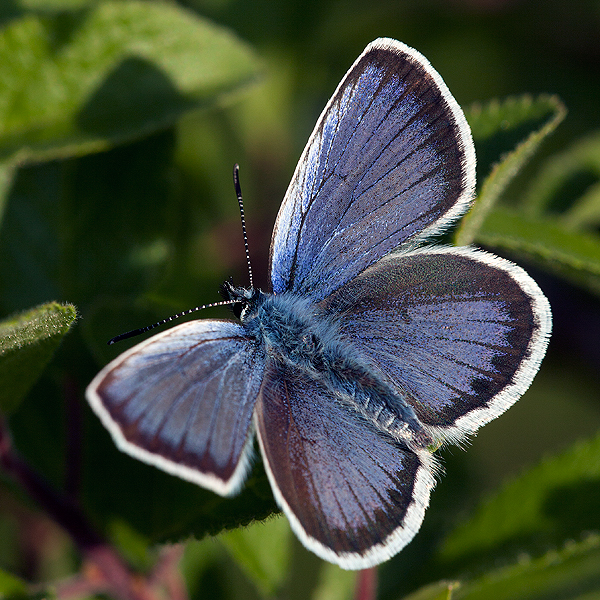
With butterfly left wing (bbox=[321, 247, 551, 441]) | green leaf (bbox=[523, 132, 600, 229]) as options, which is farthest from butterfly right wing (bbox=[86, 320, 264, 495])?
green leaf (bbox=[523, 132, 600, 229])

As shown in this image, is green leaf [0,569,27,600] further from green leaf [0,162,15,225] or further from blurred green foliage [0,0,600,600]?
green leaf [0,162,15,225]

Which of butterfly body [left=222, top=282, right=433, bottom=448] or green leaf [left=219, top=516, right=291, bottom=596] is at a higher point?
butterfly body [left=222, top=282, right=433, bottom=448]

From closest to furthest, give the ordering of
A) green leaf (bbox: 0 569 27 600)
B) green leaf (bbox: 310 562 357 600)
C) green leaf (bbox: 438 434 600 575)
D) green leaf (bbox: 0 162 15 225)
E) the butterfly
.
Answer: the butterfly < green leaf (bbox: 0 569 27 600) < green leaf (bbox: 438 434 600 575) < green leaf (bbox: 0 162 15 225) < green leaf (bbox: 310 562 357 600)

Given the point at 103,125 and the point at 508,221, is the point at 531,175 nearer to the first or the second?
the point at 508,221

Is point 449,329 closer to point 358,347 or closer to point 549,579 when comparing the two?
point 358,347

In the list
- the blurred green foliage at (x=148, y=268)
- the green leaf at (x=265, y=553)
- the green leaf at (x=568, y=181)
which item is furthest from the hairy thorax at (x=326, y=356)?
the green leaf at (x=568, y=181)

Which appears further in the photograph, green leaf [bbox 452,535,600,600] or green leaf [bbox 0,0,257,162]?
green leaf [bbox 0,0,257,162]

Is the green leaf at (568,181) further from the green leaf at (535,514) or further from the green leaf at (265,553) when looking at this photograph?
the green leaf at (265,553)
